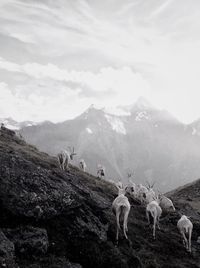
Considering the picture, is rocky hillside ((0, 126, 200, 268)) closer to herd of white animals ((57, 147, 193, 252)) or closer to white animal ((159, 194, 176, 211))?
herd of white animals ((57, 147, 193, 252))

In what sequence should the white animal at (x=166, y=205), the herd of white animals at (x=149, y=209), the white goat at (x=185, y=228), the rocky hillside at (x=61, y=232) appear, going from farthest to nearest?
the white animal at (x=166, y=205)
the white goat at (x=185, y=228)
the herd of white animals at (x=149, y=209)
the rocky hillside at (x=61, y=232)

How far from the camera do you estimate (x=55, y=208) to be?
21.2 m

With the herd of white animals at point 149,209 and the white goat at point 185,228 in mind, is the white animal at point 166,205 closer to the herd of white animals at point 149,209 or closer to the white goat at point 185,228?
the herd of white animals at point 149,209

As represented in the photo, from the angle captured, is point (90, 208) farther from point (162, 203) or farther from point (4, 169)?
point (162, 203)

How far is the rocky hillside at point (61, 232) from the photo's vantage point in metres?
18.4

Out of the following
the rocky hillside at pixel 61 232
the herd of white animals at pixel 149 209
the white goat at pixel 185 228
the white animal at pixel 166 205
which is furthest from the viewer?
the white animal at pixel 166 205

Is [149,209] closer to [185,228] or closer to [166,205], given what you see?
[185,228]

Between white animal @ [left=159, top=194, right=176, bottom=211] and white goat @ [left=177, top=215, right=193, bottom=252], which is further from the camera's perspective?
white animal @ [left=159, top=194, right=176, bottom=211]

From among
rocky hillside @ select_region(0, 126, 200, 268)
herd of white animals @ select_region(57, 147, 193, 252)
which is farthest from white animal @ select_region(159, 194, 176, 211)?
rocky hillside @ select_region(0, 126, 200, 268)

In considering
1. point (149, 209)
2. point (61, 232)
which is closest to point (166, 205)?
point (149, 209)

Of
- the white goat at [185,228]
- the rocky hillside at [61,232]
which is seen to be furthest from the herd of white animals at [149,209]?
the rocky hillside at [61,232]

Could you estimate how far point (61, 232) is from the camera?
20.3 meters

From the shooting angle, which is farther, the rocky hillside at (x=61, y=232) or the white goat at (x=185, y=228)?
the white goat at (x=185, y=228)

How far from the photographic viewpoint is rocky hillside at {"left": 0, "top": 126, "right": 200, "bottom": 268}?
18359 mm
